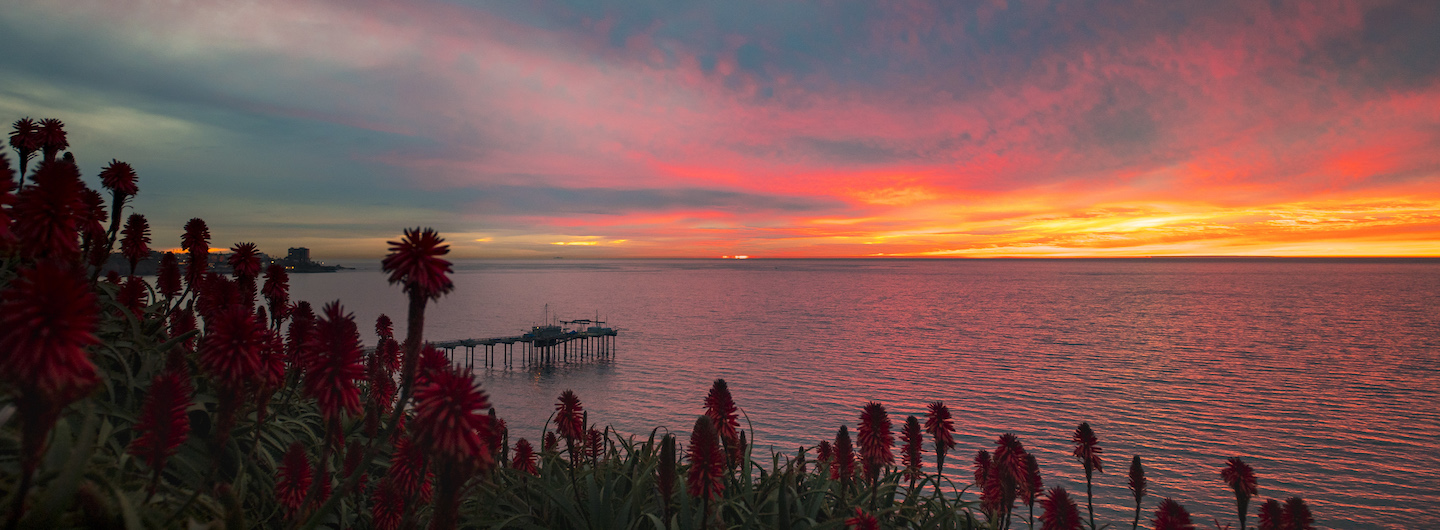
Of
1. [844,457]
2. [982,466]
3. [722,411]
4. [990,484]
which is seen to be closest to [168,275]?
[722,411]

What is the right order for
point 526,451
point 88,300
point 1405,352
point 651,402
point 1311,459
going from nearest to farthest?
point 88,300 → point 526,451 → point 1311,459 → point 651,402 → point 1405,352

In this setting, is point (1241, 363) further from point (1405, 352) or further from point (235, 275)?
point (235, 275)

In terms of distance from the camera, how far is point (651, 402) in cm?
5009

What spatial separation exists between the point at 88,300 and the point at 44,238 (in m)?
1.29

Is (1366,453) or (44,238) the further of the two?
(1366,453)

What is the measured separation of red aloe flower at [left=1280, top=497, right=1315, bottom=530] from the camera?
5746 millimetres

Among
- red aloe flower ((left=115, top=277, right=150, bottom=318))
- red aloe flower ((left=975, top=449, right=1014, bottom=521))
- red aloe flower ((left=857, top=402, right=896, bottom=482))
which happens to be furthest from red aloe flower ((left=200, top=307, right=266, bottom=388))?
red aloe flower ((left=975, top=449, right=1014, bottom=521))

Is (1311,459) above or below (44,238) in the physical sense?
below

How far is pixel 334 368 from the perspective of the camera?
2906 mm

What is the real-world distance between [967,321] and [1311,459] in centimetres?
6870

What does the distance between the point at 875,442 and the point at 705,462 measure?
2713 millimetres

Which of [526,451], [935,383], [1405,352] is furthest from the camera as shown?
[1405,352]

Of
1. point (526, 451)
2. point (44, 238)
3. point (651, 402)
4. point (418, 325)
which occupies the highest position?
point (44, 238)

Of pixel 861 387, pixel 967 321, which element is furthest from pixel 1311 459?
pixel 967 321
